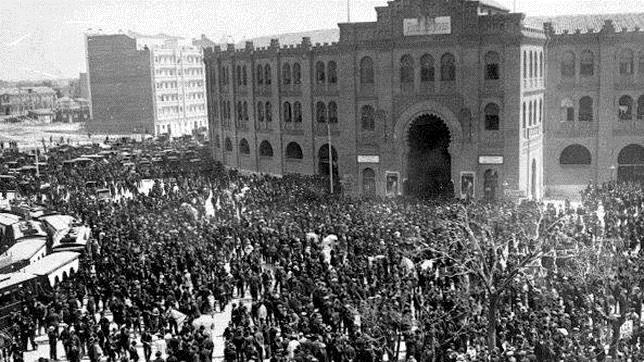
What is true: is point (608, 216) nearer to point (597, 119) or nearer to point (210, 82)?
point (597, 119)

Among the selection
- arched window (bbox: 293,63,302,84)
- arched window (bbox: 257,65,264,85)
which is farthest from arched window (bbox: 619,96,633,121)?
arched window (bbox: 257,65,264,85)

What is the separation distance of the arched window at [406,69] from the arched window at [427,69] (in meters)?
0.67

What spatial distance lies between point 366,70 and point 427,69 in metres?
4.60

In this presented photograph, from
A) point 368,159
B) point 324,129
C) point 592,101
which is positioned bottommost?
point 368,159

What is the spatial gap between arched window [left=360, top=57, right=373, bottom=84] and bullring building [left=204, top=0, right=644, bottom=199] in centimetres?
7

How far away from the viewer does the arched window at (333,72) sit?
50.9m

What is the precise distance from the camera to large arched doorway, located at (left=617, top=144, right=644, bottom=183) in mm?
47844

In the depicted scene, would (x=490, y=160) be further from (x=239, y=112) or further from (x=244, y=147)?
(x=239, y=112)

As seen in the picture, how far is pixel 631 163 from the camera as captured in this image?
158 feet

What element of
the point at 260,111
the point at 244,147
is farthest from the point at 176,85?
the point at 260,111

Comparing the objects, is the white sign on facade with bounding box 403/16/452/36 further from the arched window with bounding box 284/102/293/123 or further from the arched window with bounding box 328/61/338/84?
the arched window with bounding box 284/102/293/123

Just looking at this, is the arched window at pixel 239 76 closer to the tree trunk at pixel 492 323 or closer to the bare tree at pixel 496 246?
the bare tree at pixel 496 246

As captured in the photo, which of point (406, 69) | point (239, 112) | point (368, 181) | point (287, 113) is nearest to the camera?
point (406, 69)

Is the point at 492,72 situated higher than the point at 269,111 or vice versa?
the point at 492,72
